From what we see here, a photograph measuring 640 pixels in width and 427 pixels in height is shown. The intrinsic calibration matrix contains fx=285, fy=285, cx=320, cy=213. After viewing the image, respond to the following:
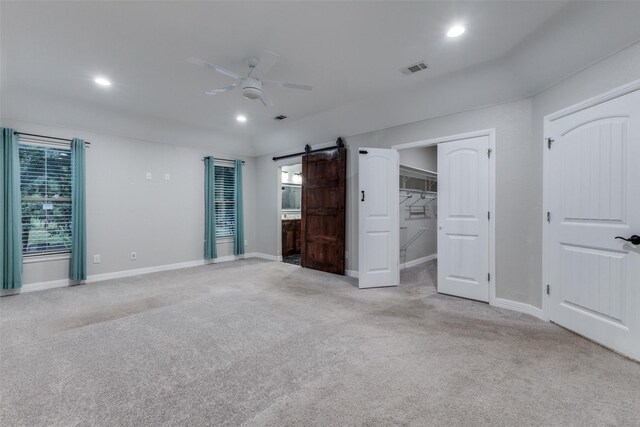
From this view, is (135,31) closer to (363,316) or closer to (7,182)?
(7,182)

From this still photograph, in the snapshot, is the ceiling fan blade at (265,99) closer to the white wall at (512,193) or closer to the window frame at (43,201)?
the white wall at (512,193)

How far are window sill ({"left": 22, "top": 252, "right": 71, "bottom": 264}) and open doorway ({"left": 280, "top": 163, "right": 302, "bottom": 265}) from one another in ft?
12.4

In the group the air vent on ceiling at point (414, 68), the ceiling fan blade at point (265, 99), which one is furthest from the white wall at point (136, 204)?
the air vent on ceiling at point (414, 68)

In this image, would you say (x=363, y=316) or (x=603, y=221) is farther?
(x=363, y=316)

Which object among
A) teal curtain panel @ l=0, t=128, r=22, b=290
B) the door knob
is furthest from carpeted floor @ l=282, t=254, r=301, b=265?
the door knob

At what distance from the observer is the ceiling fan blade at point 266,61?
2.59 metres

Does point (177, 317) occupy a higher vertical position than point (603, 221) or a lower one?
lower

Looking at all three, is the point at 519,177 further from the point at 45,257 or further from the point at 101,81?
the point at 45,257

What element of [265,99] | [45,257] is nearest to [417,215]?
[265,99]

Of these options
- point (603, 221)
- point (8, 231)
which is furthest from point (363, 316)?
point (8, 231)

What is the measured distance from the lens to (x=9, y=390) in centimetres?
184

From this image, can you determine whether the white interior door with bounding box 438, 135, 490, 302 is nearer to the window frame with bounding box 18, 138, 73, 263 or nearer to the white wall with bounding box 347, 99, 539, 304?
the white wall with bounding box 347, 99, 539, 304

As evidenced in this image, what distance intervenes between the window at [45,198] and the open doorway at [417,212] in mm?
5517

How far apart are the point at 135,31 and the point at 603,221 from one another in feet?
14.6
